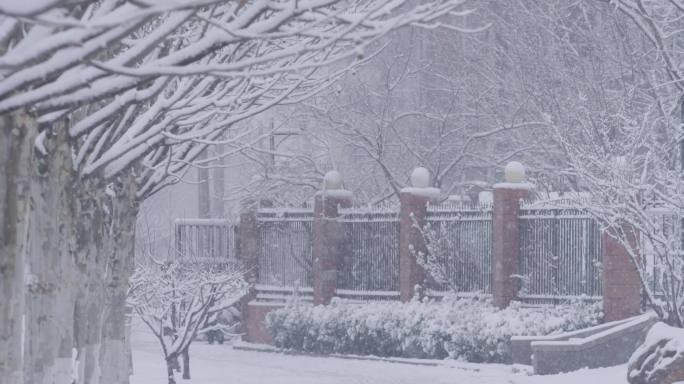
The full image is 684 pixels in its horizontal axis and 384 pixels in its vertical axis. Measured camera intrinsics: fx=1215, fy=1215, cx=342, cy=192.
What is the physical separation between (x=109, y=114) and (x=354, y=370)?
517 inches

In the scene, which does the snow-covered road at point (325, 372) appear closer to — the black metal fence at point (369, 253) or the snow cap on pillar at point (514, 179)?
the black metal fence at point (369, 253)

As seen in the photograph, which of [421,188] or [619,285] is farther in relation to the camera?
[421,188]

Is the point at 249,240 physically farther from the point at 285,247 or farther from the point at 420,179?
the point at 420,179

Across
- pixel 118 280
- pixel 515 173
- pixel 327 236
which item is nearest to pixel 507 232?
pixel 515 173

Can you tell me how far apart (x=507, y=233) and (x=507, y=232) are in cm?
2

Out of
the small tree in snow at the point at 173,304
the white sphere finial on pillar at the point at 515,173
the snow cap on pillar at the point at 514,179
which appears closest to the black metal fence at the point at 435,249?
the snow cap on pillar at the point at 514,179

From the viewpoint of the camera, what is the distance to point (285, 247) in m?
25.8

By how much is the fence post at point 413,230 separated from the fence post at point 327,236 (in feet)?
6.23

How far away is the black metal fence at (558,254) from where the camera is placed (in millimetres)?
20656

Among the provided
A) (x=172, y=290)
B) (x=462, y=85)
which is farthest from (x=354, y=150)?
(x=172, y=290)

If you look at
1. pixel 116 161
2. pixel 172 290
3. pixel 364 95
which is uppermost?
pixel 364 95

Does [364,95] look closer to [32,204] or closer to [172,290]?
[172,290]

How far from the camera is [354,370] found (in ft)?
63.6

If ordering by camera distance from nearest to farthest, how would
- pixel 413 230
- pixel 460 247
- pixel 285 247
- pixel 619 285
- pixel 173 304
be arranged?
1. pixel 173 304
2. pixel 619 285
3. pixel 460 247
4. pixel 413 230
5. pixel 285 247
